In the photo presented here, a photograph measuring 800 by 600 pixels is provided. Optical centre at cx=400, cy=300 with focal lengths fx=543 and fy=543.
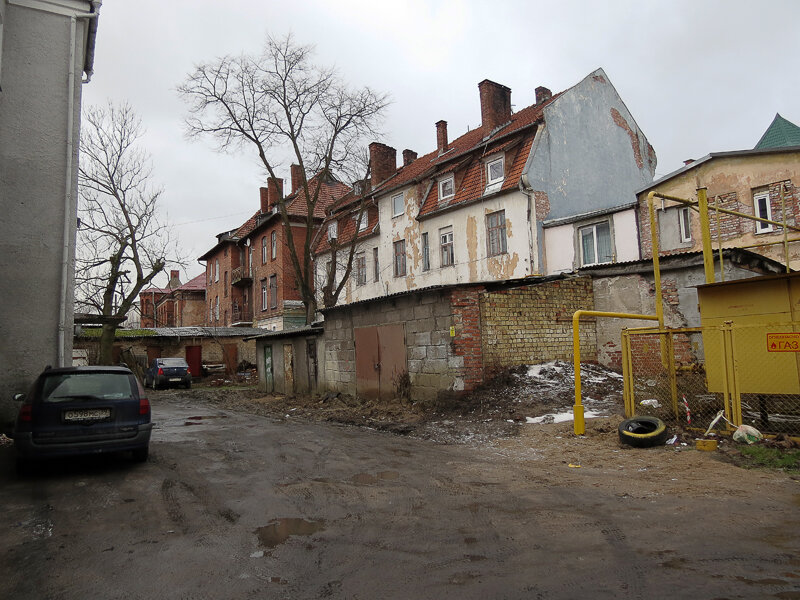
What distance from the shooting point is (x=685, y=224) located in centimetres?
1716

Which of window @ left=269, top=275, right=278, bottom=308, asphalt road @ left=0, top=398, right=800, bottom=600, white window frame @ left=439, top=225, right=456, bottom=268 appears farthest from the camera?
window @ left=269, top=275, right=278, bottom=308

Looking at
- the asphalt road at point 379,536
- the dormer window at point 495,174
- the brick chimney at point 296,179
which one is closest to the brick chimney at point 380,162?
the brick chimney at point 296,179

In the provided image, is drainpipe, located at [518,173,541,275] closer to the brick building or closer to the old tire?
the old tire

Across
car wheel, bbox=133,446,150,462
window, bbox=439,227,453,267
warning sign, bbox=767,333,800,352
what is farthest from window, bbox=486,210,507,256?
car wheel, bbox=133,446,150,462

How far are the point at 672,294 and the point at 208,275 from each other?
46840 millimetres

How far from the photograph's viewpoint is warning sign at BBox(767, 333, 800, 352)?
7395 millimetres

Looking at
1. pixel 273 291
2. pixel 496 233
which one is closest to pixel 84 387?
pixel 496 233

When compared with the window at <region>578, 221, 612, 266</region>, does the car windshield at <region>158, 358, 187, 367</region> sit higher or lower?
lower

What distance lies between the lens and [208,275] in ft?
174

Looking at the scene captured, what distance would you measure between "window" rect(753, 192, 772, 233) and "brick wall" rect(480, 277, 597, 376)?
550cm

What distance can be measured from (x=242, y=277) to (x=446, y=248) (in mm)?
22987

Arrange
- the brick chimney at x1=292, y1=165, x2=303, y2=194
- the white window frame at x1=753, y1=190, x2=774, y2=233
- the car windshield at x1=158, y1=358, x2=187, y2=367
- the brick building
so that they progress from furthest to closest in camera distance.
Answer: the brick chimney at x1=292, y1=165, x2=303, y2=194 < the brick building < the car windshield at x1=158, y1=358, x2=187, y2=367 < the white window frame at x1=753, y1=190, x2=774, y2=233

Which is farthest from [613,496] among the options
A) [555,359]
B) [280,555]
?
[555,359]

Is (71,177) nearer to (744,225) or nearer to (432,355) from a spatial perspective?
(432,355)
